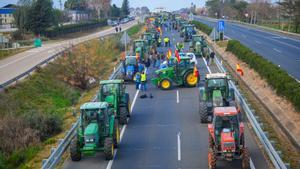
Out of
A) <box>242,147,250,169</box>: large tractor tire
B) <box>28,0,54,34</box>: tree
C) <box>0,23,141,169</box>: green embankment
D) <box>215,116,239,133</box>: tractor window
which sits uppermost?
<box>28,0,54,34</box>: tree

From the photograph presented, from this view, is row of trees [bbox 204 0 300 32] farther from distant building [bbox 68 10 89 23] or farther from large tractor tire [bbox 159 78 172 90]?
large tractor tire [bbox 159 78 172 90]

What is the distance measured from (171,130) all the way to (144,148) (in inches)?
112

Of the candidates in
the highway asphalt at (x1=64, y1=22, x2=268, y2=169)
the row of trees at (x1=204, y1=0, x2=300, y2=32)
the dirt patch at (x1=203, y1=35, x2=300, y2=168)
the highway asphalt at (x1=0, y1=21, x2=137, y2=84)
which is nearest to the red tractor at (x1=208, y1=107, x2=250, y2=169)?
the highway asphalt at (x1=64, y1=22, x2=268, y2=169)

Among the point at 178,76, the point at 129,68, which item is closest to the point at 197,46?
the point at 129,68

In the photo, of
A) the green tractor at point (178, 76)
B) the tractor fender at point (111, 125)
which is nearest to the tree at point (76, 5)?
the green tractor at point (178, 76)

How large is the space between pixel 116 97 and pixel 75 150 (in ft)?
19.9

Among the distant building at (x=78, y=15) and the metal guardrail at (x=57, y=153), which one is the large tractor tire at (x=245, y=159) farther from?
the distant building at (x=78, y=15)

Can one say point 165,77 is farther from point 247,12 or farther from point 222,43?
point 247,12

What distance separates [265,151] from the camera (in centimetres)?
1878

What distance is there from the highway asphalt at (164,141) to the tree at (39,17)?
183 feet

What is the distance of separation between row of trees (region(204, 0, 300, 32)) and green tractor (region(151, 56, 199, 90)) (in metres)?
50.3

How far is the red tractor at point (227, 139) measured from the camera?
1638 cm

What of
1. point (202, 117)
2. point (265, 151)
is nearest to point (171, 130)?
point (202, 117)

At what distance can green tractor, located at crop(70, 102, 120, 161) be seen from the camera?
18.1 m
